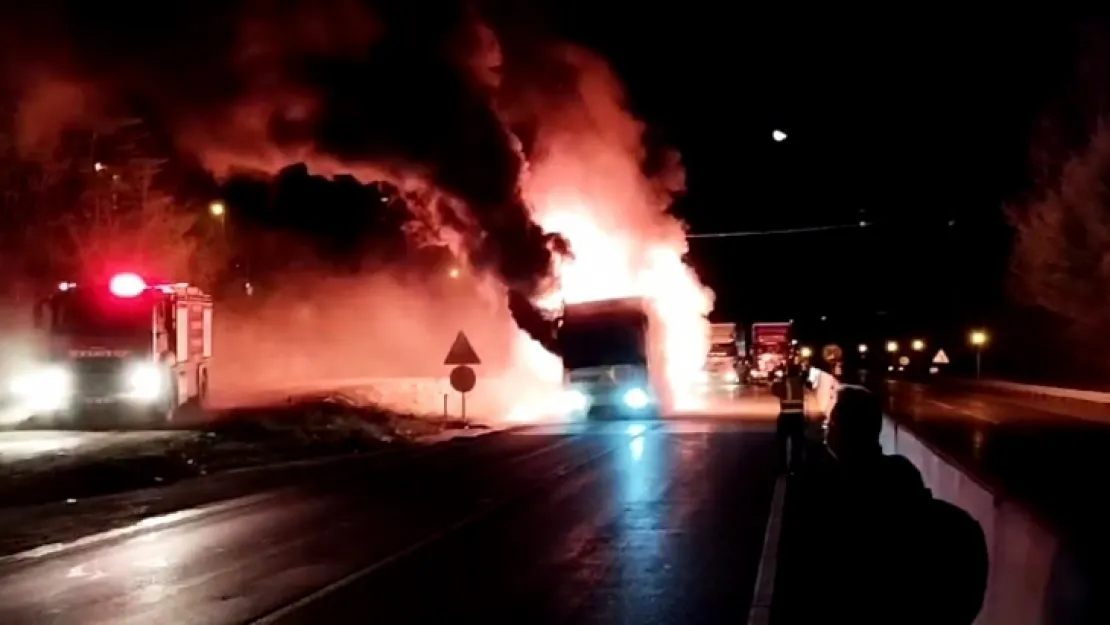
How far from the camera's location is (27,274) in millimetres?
43000

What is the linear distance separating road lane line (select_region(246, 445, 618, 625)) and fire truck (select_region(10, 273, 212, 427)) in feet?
47.6

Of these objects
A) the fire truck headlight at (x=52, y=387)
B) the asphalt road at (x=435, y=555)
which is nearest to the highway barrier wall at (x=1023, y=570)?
the asphalt road at (x=435, y=555)

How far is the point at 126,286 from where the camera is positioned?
32.8 meters

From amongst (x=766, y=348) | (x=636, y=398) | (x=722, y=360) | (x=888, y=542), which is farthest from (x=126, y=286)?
(x=766, y=348)

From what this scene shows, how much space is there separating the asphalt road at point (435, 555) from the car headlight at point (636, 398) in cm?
1572

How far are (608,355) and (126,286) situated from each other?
12.6m

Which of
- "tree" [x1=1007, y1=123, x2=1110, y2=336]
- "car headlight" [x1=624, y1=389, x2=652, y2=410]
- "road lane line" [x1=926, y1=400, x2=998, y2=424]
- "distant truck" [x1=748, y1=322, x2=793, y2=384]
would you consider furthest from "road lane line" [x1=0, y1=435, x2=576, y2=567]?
"distant truck" [x1=748, y1=322, x2=793, y2=384]

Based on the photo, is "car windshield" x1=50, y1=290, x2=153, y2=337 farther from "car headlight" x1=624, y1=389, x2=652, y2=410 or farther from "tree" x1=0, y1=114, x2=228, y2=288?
"car headlight" x1=624, y1=389, x2=652, y2=410

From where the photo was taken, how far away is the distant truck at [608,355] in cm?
3825

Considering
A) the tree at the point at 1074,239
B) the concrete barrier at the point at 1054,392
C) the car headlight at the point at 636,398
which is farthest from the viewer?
the tree at the point at 1074,239

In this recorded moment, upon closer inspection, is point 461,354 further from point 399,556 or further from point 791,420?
point 399,556

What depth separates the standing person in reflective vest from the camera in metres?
21.2

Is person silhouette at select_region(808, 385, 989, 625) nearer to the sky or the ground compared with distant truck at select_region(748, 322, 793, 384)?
nearer to the ground

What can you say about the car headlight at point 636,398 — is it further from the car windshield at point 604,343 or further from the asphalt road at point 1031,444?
the asphalt road at point 1031,444
